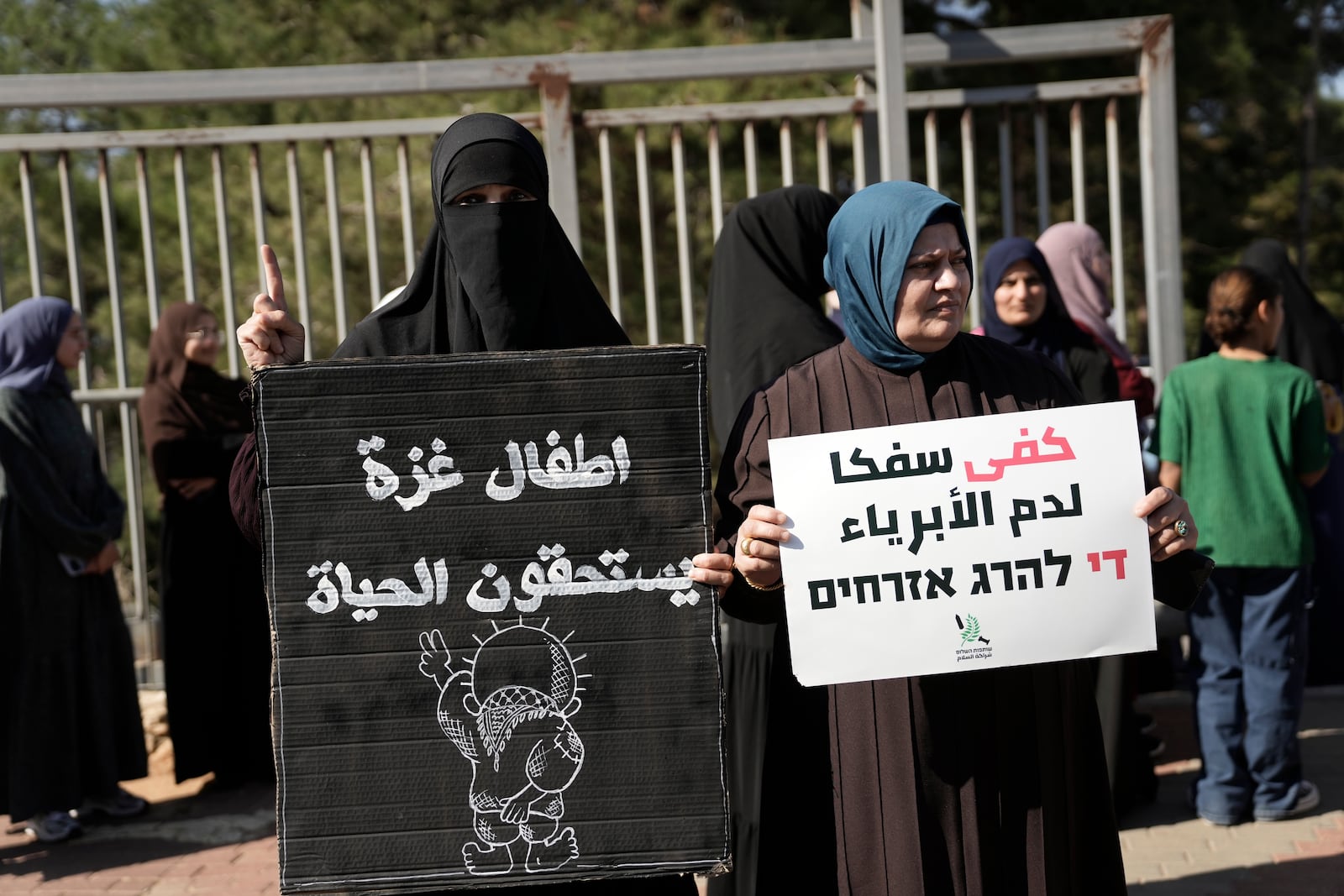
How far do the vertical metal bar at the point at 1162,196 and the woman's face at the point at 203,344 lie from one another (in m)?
3.84

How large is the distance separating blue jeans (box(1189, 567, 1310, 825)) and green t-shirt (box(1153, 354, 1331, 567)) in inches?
5.0

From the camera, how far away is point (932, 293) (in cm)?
229

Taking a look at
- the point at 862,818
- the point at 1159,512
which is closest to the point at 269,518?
the point at 862,818

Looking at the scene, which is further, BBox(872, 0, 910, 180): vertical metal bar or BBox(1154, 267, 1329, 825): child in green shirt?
BBox(872, 0, 910, 180): vertical metal bar

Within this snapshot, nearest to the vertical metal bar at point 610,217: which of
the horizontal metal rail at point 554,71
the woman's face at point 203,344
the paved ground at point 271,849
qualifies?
the horizontal metal rail at point 554,71

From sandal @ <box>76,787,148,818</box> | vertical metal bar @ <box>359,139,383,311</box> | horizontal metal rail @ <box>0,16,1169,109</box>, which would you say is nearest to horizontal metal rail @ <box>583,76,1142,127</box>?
horizontal metal rail @ <box>0,16,1169,109</box>

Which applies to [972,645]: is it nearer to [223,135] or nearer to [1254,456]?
[1254,456]

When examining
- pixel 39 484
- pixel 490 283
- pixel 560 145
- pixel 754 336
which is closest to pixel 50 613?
pixel 39 484

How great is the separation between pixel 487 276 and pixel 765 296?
4.00ft

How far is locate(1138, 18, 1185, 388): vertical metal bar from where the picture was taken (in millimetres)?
5500

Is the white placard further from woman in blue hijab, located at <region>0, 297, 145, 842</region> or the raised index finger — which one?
woman in blue hijab, located at <region>0, 297, 145, 842</region>

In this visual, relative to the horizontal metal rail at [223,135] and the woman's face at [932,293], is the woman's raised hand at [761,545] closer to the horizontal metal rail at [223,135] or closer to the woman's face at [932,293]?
the woman's face at [932,293]

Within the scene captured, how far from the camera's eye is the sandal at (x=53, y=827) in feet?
16.7

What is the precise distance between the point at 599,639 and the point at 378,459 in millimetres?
444
